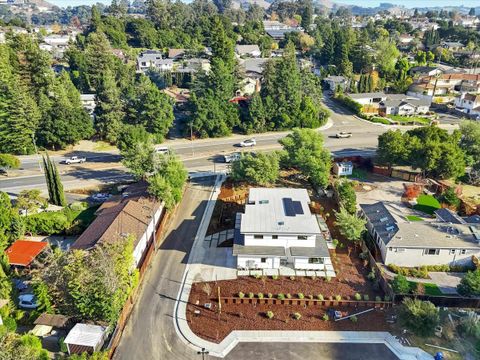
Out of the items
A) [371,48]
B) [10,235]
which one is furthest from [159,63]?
[10,235]

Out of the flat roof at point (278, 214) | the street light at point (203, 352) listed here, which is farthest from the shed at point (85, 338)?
the flat roof at point (278, 214)

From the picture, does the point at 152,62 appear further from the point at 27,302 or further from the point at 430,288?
the point at 430,288

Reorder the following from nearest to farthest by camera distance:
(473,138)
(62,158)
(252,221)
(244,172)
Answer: (252,221) → (244,172) → (473,138) → (62,158)

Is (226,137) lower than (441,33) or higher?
lower

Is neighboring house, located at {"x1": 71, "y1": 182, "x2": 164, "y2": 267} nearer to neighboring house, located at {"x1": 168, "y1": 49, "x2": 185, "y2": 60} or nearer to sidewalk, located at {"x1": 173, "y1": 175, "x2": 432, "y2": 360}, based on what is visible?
sidewalk, located at {"x1": 173, "y1": 175, "x2": 432, "y2": 360}

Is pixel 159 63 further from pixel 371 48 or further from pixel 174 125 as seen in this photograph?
pixel 371 48

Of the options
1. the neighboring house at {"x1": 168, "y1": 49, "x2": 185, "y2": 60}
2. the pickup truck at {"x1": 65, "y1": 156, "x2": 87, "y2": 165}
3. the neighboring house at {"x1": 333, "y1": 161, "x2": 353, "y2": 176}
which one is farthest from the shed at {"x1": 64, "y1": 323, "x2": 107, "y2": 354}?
the neighboring house at {"x1": 168, "y1": 49, "x2": 185, "y2": 60}
